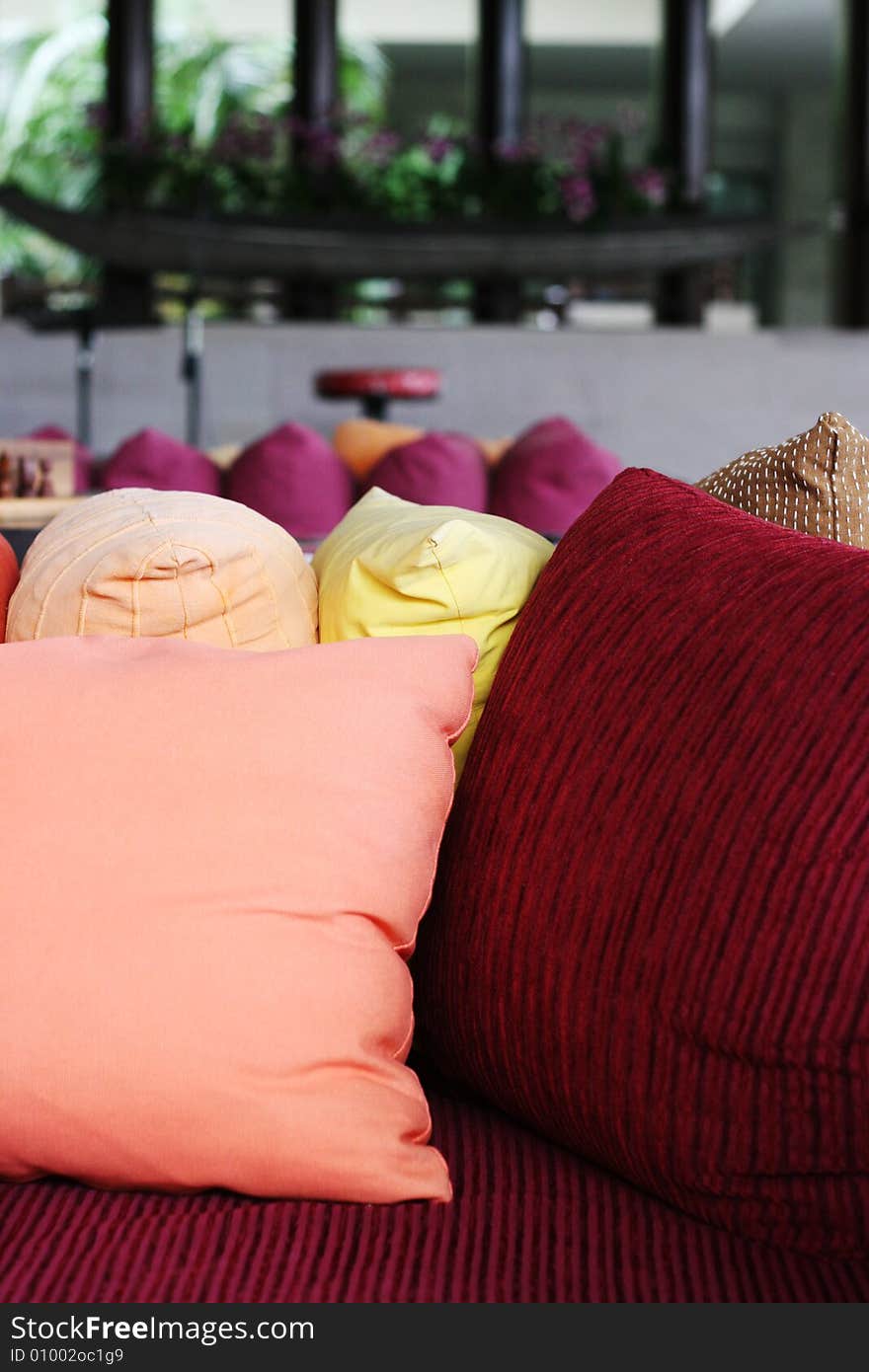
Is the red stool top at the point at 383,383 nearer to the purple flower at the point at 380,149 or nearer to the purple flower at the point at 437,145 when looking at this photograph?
the purple flower at the point at 437,145

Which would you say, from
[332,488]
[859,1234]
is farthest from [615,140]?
[859,1234]

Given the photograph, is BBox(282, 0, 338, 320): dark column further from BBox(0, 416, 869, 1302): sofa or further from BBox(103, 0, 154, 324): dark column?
BBox(0, 416, 869, 1302): sofa

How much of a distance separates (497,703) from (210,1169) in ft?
1.05

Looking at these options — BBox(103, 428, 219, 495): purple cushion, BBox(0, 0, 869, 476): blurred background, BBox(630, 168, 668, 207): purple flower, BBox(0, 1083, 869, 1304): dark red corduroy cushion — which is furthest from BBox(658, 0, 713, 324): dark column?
BBox(0, 1083, 869, 1304): dark red corduroy cushion

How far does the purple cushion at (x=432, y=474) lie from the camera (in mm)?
2459

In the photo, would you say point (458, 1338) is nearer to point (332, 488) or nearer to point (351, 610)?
point (351, 610)

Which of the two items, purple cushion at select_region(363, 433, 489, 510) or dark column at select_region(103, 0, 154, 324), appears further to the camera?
dark column at select_region(103, 0, 154, 324)

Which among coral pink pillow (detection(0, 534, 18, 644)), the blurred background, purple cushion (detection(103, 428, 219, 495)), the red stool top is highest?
the blurred background

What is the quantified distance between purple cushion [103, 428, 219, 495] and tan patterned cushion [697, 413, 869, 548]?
1607mm

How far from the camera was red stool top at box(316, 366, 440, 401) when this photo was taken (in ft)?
12.8

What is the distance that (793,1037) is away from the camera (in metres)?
0.71

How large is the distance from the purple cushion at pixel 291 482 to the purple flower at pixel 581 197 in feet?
10.1

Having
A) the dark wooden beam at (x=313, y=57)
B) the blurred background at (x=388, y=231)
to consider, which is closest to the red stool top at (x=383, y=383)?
the blurred background at (x=388, y=231)

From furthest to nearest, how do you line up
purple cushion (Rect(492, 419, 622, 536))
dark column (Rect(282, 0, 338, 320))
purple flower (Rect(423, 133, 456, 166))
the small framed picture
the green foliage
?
the green foliage, dark column (Rect(282, 0, 338, 320)), purple flower (Rect(423, 133, 456, 166)), purple cushion (Rect(492, 419, 622, 536)), the small framed picture
